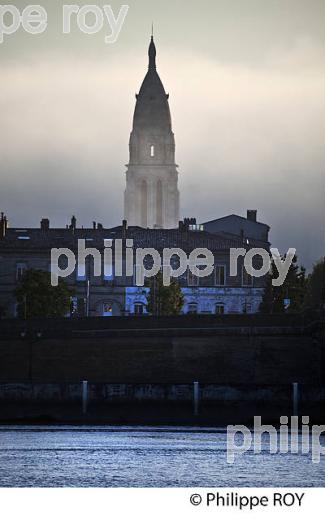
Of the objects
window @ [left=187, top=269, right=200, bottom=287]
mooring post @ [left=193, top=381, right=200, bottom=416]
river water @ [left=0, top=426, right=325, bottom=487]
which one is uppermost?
window @ [left=187, top=269, right=200, bottom=287]

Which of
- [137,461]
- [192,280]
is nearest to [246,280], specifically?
[192,280]

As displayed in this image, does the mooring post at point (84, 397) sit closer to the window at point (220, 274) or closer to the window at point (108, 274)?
the window at point (108, 274)

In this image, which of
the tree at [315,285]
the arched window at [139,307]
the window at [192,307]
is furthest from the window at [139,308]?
the tree at [315,285]

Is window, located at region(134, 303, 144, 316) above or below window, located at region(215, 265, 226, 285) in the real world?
below

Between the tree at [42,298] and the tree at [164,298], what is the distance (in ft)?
24.6

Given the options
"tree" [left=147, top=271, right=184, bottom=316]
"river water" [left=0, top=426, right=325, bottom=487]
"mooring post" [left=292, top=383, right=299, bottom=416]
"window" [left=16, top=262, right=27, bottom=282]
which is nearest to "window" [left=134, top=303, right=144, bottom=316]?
"tree" [left=147, top=271, right=184, bottom=316]

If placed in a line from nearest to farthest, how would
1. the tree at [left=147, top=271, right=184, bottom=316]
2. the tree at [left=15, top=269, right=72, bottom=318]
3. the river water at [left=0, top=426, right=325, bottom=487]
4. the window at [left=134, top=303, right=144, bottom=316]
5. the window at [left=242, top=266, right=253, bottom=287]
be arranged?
the river water at [left=0, top=426, right=325, bottom=487] < the tree at [left=15, top=269, right=72, bottom=318] < the tree at [left=147, top=271, right=184, bottom=316] < the window at [left=134, top=303, right=144, bottom=316] < the window at [left=242, top=266, right=253, bottom=287]

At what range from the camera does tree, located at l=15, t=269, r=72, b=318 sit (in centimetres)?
10312

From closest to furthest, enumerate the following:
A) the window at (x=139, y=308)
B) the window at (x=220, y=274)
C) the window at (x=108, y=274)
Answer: the window at (x=139, y=308) < the window at (x=108, y=274) < the window at (x=220, y=274)

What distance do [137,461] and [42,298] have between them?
58.3 meters

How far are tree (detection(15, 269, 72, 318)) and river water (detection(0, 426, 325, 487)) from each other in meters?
46.8

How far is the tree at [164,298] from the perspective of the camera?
4405 inches

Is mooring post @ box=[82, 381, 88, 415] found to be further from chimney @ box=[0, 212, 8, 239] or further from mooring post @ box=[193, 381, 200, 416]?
chimney @ box=[0, 212, 8, 239]
